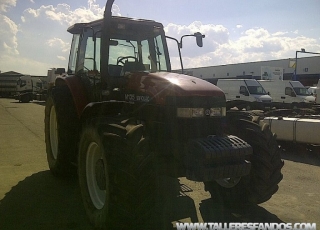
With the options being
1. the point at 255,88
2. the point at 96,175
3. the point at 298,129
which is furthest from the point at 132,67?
the point at 255,88

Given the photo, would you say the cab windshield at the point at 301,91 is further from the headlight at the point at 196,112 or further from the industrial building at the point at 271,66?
the headlight at the point at 196,112

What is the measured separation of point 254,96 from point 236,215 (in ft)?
55.3

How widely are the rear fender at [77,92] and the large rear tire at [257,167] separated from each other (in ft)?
7.23

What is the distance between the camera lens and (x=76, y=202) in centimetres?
488

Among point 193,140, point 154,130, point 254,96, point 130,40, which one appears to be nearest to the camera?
point 193,140

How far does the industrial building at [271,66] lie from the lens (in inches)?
1816

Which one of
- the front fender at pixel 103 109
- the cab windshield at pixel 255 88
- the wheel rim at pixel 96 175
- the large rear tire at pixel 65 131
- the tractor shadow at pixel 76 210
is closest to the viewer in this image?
the wheel rim at pixel 96 175

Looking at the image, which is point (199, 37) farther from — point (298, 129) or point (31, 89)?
point (31, 89)

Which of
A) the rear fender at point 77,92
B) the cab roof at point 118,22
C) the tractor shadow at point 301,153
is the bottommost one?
the tractor shadow at point 301,153

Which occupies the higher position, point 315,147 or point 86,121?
point 86,121

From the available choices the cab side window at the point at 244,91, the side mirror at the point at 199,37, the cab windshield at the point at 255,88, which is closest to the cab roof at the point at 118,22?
the side mirror at the point at 199,37

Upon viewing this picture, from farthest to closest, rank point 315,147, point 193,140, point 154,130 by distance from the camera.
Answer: point 315,147 < point 154,130 < point 193,140

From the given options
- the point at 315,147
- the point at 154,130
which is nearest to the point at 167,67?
the point at 154,130

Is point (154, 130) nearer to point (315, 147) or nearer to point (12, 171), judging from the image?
point (12, 171)
